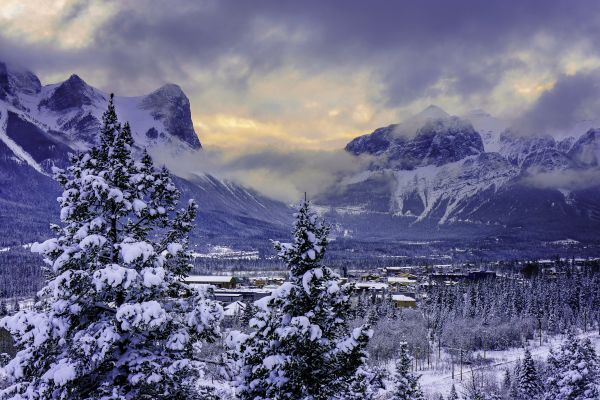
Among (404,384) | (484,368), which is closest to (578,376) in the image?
(404,384)

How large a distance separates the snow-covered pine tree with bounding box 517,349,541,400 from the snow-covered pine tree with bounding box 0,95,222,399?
216 feet

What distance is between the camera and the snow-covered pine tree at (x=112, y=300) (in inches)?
516

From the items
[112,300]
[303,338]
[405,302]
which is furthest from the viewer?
[405,302]

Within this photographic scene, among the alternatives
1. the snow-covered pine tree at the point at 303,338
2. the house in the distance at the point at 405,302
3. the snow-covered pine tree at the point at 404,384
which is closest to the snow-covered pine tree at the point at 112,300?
the snow-covered pine tree at the point at 303,338

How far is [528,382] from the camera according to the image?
6875 cm

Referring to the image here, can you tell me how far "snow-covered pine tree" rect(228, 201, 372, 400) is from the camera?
55.4ft

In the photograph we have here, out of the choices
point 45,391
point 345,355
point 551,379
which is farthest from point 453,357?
point 45,391

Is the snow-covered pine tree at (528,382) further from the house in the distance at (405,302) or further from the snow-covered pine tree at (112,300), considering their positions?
the house in the distance at (405,302)

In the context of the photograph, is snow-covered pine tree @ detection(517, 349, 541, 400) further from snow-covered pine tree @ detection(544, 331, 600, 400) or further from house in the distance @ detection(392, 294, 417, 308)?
house in the distance @ detection(392, 294, 417, 308)

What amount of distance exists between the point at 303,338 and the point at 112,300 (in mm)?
6411

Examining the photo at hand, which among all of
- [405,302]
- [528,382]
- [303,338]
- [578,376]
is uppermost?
[303,338]

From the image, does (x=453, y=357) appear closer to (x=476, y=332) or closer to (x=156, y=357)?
(x=476, y=332)

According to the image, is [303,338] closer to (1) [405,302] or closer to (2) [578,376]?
(2) [578,376]

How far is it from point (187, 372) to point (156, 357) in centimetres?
120
